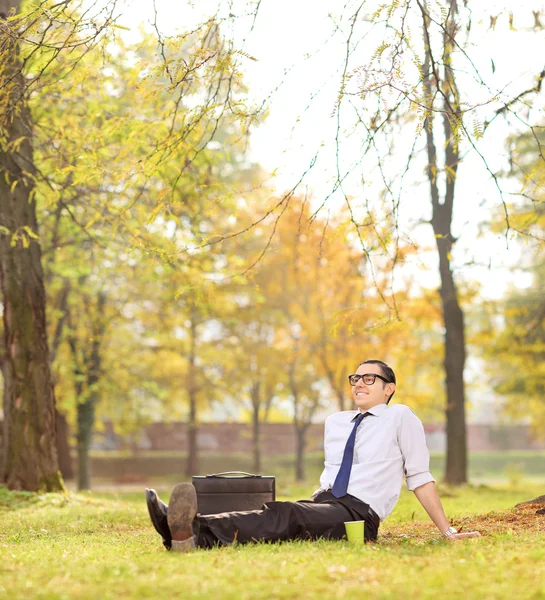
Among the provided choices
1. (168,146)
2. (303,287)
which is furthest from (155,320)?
(168,146)

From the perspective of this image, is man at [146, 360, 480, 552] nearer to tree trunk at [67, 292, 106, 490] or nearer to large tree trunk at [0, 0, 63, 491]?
large tree trunk at [0, 0, 63, 491]

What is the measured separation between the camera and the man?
515 cm

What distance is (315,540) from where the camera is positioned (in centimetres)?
525

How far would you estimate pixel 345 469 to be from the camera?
5.48 m

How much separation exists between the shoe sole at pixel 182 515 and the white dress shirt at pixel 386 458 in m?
1.21

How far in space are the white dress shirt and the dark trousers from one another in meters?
0.11

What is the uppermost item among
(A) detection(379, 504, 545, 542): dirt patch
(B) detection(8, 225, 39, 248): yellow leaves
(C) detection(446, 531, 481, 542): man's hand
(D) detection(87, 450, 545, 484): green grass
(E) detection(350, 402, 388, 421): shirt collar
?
(B) detection(8, 225, 39, 248): yellow leaves

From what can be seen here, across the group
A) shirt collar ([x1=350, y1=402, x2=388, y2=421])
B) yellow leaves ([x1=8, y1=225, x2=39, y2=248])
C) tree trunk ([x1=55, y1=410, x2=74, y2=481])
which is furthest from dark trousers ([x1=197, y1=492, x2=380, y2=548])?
tree trunk ([x1=55, y1=410, x2=74, y2=481])

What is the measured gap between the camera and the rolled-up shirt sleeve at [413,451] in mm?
5367

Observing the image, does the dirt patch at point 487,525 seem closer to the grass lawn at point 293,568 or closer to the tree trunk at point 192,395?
the grass lawn at point 293,568

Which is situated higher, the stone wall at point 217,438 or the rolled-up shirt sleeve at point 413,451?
the rolled-up shirt sleeve at point 413,451

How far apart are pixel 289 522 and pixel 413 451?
3.27 feet

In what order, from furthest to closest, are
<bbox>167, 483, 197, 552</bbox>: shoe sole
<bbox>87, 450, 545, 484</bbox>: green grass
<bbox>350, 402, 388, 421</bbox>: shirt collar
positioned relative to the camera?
<bbox>87, 450, 545, 484</bbox>: green grass
<bbox>350, 402, 388, 421</bbox>: shirt collar
<bbox>167, 483, 197, 552</bbox>: shoe sole

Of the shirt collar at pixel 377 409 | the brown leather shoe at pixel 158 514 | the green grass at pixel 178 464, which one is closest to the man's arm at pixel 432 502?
the shirt collar at pixel 377 409
